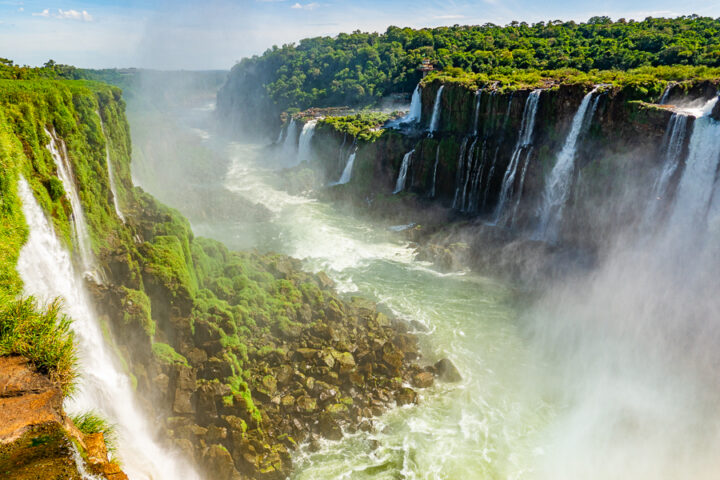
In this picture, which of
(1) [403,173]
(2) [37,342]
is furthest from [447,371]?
(1) [403,173]

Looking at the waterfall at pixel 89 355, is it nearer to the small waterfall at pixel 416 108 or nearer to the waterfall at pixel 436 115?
the waterfall at pixel 436 115

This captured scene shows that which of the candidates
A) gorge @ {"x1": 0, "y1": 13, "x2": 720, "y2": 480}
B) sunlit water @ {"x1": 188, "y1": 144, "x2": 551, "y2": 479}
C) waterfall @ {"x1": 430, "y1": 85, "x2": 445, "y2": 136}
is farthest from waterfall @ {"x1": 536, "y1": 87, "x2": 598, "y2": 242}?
waterfall @ {"x1": 430, "y1": 85, "x2": 445, "y2": 136}

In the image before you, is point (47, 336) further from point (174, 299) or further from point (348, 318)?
point (348, 318)

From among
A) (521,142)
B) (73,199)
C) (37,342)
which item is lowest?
(37,342)

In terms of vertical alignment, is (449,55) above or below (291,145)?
above

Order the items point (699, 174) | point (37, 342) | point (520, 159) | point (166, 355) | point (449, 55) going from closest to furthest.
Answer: point (37, 342) < point (166, 355) < point (699, 174) < point (520, 159) < point (449, 55)

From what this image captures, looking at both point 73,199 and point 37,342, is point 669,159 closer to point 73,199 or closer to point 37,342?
point 37,342
